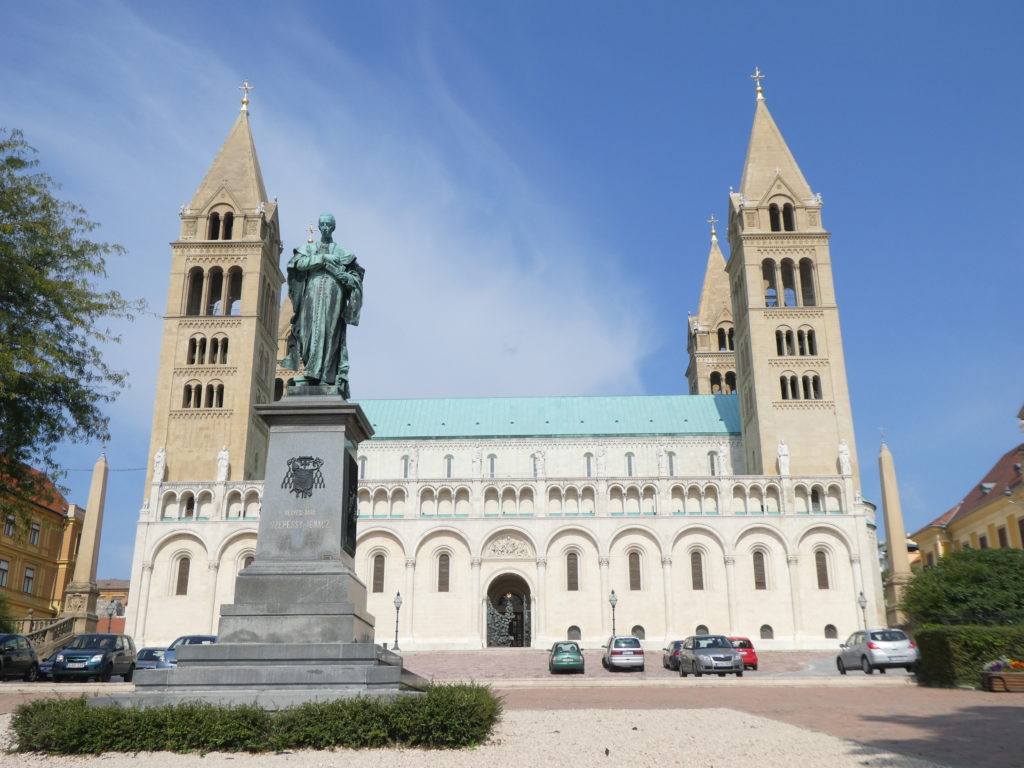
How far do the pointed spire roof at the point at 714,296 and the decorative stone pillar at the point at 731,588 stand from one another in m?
32.7

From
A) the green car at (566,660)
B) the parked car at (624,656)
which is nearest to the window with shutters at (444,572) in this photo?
the parked car at (624,656)

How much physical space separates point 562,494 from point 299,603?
4595 cm

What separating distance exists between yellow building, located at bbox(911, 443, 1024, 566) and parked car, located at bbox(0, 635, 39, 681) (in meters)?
43.4

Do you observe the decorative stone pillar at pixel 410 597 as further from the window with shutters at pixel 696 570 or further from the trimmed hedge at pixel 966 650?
the trimmed hedge at pixel 966 650

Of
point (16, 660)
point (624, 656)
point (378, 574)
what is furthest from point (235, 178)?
point (624, 656)

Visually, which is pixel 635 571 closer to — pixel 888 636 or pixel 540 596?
pixel 540 596

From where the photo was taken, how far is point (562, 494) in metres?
57.4

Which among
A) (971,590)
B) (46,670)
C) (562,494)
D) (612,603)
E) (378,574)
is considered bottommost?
(46,670)

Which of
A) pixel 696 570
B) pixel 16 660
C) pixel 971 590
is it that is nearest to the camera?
pixel 16 660

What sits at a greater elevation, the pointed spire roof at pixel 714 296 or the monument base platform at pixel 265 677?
the pointed spire roof at pixel 714 296

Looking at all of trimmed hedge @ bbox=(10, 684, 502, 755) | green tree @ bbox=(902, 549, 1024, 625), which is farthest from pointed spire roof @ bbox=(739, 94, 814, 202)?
trimmed hedge @ bbox=(10, 684, 502, 755)

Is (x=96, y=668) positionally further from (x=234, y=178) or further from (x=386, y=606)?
(x=234, y=178)

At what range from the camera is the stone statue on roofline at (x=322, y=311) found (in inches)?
545

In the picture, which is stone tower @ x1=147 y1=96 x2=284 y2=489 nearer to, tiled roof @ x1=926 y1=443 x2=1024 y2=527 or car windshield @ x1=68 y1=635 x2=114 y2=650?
car windshield @ x1=68 y1=635 x2=114 y2=650
